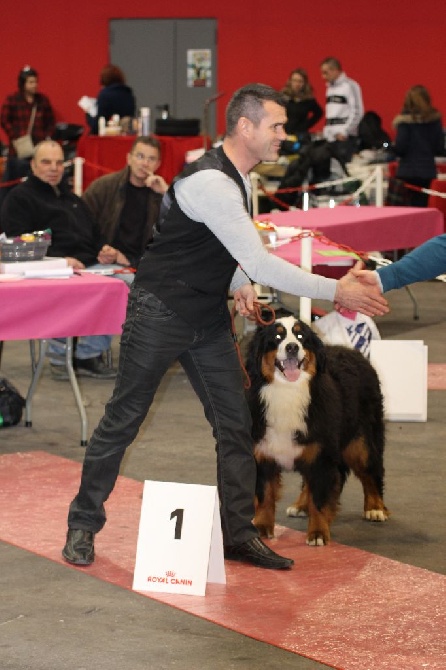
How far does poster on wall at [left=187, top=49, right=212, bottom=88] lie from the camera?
17.3 metres

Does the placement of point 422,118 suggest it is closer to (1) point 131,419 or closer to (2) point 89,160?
(2) point 89,160

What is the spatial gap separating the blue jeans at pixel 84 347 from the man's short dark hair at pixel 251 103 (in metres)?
3.40

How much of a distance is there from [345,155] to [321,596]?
9360 mm

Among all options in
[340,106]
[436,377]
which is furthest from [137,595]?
[340,106]

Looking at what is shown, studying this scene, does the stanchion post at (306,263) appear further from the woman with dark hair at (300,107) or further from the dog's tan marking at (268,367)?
the woman with dark hair at (300,107)

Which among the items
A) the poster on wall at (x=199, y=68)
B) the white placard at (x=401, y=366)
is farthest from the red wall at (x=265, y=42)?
the white placard at (x=401, y=366)

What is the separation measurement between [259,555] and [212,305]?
82cm

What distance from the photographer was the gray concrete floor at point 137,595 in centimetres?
353

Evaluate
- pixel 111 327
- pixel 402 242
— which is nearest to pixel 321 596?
pixel 111 327

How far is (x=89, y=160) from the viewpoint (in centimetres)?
1260

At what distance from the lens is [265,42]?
1716 centimetres

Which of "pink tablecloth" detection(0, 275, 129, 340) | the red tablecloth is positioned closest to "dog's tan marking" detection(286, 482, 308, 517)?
"pink tablecloth" detection(0, 275, 129, 340)

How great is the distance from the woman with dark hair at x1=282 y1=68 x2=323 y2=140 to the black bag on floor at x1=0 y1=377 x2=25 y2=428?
791cm

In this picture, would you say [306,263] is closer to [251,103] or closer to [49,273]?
[49,273]
